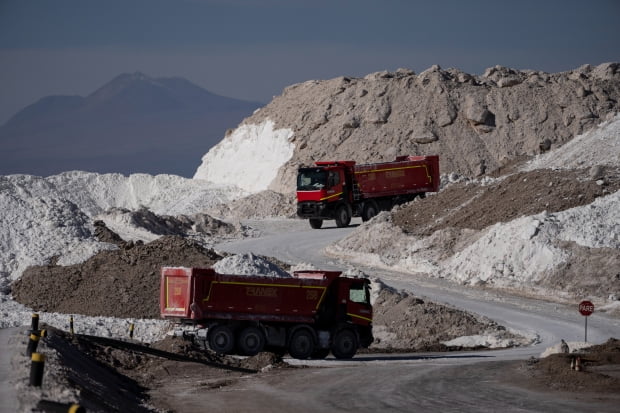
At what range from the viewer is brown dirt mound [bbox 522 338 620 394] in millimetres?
19062

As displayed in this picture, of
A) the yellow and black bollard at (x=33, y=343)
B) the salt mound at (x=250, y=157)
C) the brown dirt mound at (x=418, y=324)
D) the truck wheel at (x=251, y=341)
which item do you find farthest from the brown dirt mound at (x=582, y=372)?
the salt mound at (x=250, y=157)

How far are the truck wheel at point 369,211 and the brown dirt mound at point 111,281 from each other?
673 inches

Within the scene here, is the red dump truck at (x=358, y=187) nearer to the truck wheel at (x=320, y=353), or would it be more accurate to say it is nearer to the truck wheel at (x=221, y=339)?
the truck wheel at (x=320, y=353)

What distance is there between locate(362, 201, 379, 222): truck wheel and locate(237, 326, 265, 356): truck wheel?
93.8 feet

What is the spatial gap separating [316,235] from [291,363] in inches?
1144

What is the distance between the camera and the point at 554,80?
75.2m

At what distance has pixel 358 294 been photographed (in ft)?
79.8

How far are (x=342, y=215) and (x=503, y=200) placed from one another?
29.8ft

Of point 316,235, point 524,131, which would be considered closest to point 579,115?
point 524,131

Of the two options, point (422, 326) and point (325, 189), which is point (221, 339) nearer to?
point (422, 326)

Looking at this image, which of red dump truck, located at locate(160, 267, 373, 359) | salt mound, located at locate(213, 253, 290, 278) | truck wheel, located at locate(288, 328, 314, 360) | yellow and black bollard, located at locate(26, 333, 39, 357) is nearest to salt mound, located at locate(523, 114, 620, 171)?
salt mound, located at locate(213, 253, 290, 278)

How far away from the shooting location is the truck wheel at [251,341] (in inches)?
907

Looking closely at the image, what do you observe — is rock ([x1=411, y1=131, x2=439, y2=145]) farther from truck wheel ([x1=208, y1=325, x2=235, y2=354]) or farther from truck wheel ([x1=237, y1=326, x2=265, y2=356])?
truck wheel ([x1=208, y1=325, x2=235, y2=354])

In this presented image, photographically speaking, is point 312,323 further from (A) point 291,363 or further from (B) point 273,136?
(B) point 273,136
